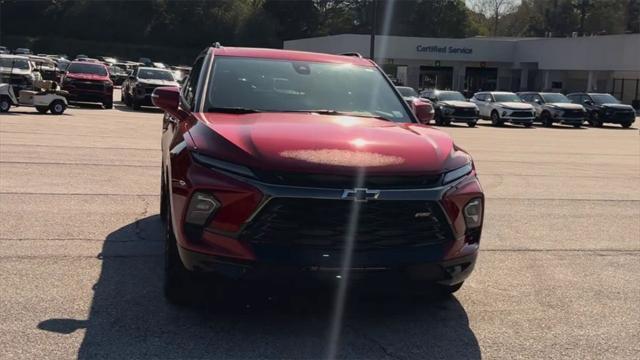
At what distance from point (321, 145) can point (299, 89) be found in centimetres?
147

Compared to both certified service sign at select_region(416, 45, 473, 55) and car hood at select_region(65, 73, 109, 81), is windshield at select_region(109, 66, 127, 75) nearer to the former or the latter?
certified service sign at select_region(416, 45, 473, 55)

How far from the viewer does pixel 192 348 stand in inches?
167

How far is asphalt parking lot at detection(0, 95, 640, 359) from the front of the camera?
4.36 meters

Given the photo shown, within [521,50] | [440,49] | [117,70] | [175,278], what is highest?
[521,50]

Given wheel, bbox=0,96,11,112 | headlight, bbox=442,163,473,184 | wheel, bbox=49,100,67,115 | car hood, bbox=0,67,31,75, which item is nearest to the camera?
headlight, bbox=442,163,473,184

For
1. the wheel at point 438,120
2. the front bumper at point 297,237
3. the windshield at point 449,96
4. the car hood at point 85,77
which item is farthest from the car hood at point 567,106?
the front bumper at point 297,237

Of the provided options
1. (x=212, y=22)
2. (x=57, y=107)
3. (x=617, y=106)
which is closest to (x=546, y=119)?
(x=617, y=106)

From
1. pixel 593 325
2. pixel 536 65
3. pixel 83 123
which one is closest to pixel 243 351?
pixel 593 325

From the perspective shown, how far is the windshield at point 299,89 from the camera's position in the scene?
554cm

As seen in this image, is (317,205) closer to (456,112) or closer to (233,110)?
(233,110)

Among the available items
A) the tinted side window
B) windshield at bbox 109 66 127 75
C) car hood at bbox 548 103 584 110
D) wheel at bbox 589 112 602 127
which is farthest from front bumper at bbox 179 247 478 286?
windshield at bbox 109 66 127 75

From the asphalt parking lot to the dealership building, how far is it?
165 ft

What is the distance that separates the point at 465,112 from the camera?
30.7 meters

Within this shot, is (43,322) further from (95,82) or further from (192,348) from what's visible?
(95,82)
